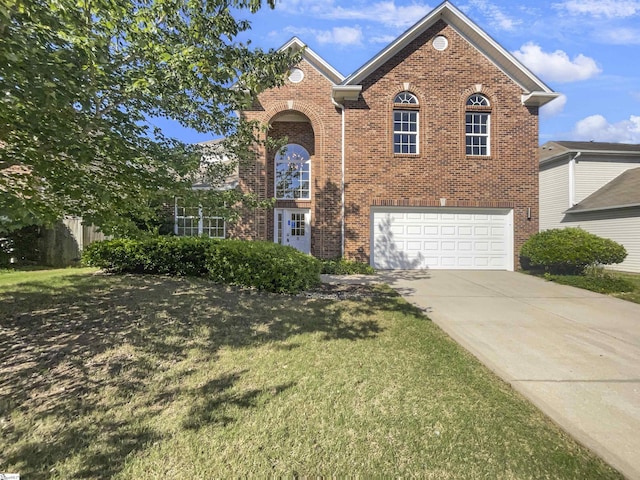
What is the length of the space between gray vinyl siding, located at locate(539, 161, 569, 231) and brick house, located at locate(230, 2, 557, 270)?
7.27 m

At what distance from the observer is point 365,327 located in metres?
5.53

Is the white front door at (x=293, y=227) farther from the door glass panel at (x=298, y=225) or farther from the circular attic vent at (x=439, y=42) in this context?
the circular attic vent at (x=439, y=42)

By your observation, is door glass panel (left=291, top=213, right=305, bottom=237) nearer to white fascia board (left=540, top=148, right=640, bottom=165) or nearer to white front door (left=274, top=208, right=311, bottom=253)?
white front door (left=274, top=208, right=311, bottom=253)

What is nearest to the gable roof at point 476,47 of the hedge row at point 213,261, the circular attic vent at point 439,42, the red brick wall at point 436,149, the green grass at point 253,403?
the red brick wall at point 436,149

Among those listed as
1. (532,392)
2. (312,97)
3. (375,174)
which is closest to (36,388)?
(532,392)

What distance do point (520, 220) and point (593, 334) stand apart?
7787 millimetres

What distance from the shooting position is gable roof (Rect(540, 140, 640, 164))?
1750 centimetres

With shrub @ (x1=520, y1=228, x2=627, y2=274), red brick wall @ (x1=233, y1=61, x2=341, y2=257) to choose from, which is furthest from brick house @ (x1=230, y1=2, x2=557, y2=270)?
shrub @ (x1=520, y1=228, x2=627, y2=274)

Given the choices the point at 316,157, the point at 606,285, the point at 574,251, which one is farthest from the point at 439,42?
the point at 606,285

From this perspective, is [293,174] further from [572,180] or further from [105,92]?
[572,180]

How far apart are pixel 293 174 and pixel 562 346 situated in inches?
442

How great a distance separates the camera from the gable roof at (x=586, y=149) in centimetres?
1750

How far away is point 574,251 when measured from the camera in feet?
34.1

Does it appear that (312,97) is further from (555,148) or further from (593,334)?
(555,148)
